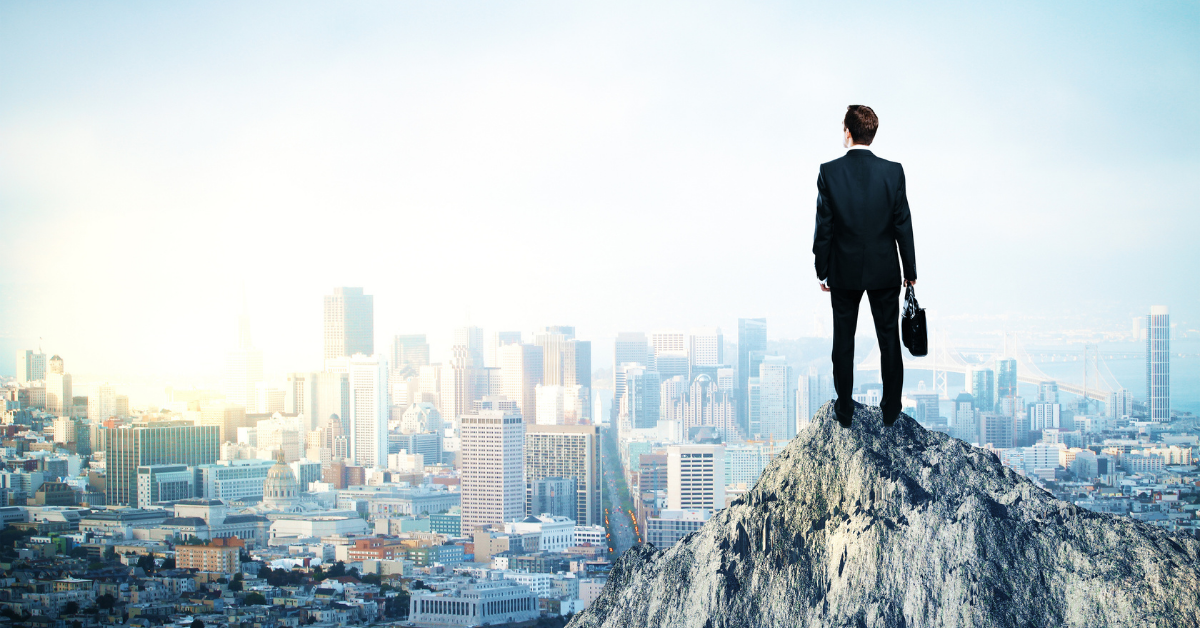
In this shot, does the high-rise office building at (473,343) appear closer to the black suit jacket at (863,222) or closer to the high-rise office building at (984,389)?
the high-rise office building at (984,389)

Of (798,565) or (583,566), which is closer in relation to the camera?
(798,565)

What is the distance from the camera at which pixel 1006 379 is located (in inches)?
850

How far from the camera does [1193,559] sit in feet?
8.82

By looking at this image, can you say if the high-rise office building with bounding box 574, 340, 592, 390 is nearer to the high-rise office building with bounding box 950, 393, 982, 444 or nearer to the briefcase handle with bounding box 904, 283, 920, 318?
the high-rise office building with bounding box 950, 393, 982, 444

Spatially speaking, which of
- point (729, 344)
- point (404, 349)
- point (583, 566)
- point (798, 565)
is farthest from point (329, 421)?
point (798, 565)

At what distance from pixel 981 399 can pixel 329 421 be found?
17128 millimetres

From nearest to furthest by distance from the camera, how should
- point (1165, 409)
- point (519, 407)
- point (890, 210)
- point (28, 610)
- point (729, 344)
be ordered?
point (890, 210), point (28, 610), point (1165, 409), point (729, 344), point (519, 407)

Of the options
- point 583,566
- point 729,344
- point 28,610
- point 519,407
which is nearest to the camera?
point 28,610

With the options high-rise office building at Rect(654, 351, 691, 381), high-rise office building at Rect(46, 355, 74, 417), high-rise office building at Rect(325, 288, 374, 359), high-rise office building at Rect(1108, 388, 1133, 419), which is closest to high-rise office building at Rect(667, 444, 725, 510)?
high-rise office building at Rect(654, 351, 691, 381)

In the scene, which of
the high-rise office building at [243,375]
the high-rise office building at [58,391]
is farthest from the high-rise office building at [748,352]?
the high-rise office building at [58,391]

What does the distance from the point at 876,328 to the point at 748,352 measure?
2331cm

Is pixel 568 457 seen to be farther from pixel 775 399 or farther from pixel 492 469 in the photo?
pixel 775 399

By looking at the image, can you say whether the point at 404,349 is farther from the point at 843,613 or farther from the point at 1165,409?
the point at 843,613

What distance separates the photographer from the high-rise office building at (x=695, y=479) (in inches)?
770
